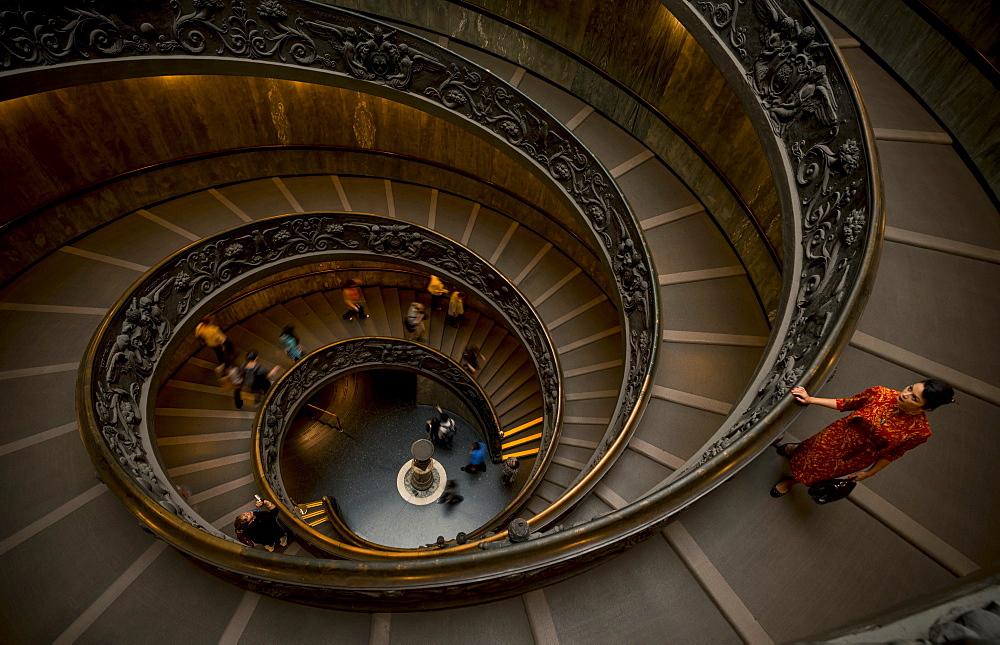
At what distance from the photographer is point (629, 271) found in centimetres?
534

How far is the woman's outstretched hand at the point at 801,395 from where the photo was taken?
2539mm

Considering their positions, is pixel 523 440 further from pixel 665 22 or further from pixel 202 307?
pixel 665 22

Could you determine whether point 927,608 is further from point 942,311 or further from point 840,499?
point 942,311

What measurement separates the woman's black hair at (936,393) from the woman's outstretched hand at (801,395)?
0.49 m

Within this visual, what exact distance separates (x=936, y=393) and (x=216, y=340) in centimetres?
906

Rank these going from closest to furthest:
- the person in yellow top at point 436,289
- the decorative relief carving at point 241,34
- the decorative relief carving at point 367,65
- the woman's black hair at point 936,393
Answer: the woman's black hair at point 936,393
the decorative relief carving at point 367,65
the decorative relief carving at point 241,34
the person in yellow top at point 436,289

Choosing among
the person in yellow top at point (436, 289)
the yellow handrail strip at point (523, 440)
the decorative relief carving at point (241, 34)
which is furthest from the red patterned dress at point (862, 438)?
the person in yellow top at point (436, 289)

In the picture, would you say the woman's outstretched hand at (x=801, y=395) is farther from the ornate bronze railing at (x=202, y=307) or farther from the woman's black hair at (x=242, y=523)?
the woman's black hair at (x=242, y=523)

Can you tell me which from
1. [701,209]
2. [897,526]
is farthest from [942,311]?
[701,209]

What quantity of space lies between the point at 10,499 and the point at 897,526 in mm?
Answer: 6686

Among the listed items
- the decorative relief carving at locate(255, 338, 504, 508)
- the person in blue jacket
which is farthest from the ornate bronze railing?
the person in blue jacket

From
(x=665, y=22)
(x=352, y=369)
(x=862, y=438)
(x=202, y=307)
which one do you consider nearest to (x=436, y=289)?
(x=352, y=369)

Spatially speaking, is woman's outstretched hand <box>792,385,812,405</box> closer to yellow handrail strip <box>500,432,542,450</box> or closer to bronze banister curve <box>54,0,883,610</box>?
bronze banister curve <box>54,0,883,610</box>

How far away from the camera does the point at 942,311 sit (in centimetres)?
306
